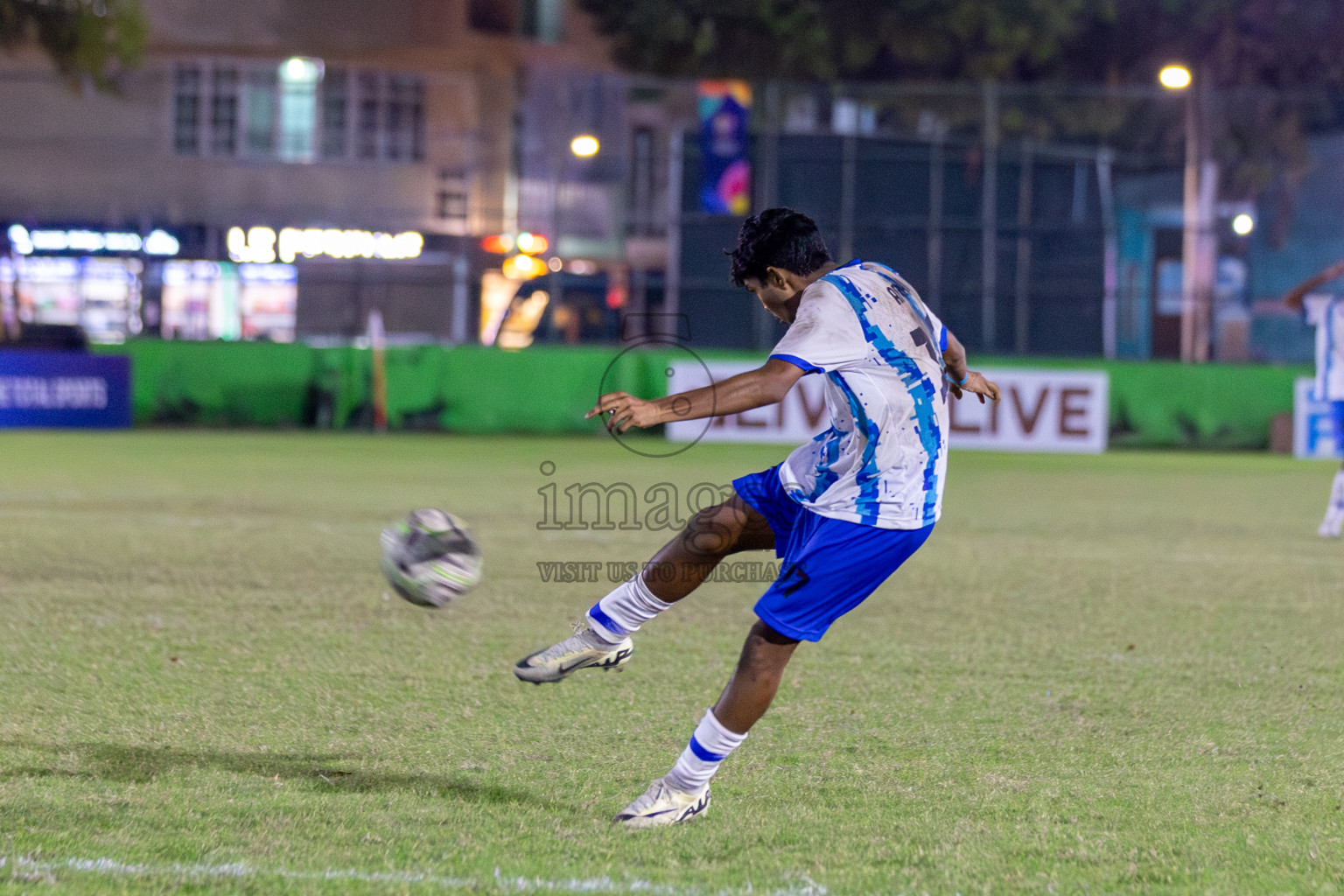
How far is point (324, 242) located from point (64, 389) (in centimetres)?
1111

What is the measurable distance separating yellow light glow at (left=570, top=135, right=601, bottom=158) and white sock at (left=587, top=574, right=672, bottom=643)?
23542 mm

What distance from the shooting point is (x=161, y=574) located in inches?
348

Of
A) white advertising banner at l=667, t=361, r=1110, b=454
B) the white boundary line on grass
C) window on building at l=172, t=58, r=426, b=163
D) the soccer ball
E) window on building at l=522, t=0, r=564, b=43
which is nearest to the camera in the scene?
the white boundary line on grass

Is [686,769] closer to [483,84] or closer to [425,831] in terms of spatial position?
[425,831]

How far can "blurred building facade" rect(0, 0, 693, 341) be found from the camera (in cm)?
3303

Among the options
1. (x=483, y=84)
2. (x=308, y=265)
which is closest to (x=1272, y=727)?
(x=308, y=265)

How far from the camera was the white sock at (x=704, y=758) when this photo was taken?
407 cm

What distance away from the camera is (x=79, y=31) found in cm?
2925

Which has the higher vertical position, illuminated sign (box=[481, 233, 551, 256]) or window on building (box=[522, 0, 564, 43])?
window on building (box=[522, 0, 564, 43])

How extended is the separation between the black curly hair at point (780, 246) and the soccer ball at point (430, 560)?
5.02 ft

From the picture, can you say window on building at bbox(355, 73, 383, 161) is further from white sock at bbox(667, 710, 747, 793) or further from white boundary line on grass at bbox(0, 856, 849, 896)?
white boundary line on grass at bbox(0, 856, 849, 896)

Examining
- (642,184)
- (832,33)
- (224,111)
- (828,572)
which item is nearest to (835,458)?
(828,572)

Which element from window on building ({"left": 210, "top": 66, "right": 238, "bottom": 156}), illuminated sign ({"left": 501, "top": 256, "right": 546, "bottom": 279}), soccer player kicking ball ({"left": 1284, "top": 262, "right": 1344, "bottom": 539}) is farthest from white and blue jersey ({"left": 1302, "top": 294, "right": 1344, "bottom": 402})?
window on building ({"left": 210, "top": 66, "right": 238, "bottom": 156})

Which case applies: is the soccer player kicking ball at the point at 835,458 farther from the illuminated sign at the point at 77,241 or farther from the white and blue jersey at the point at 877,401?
the illuminated sign at the point at 77,241
